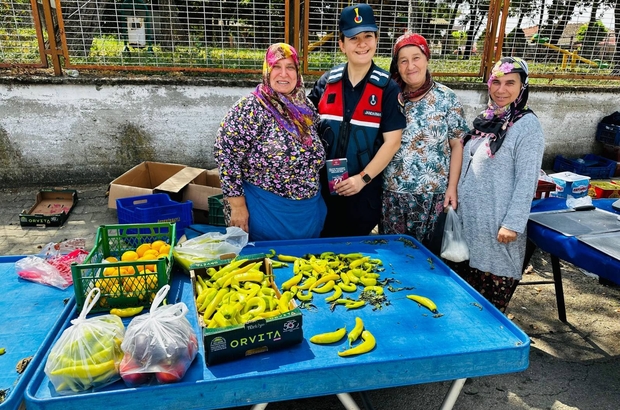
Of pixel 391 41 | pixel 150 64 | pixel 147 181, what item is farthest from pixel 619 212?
pixel 150 64

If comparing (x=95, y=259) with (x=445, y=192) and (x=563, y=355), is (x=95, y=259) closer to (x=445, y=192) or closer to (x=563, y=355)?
(x=445, y=192)

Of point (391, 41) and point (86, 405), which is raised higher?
point (391, 41)

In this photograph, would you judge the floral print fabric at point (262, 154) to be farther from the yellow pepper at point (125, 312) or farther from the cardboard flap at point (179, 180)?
the cardboard flap at point (179, 180)

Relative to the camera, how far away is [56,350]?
Answer: 5.32 ft

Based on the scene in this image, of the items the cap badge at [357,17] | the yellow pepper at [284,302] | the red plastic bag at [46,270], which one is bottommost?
the red plastic bag at [46,270]

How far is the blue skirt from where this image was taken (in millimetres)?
2913

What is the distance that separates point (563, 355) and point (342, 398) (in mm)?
2358

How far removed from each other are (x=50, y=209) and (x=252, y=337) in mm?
4954

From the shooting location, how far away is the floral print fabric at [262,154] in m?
2.73

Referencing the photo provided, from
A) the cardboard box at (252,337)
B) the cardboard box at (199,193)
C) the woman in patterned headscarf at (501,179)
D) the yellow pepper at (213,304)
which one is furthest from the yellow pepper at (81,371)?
the cardboard box at (199,193)

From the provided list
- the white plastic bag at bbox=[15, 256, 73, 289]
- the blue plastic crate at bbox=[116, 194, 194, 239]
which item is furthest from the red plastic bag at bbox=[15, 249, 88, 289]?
the blue plastic crate at bbox=[116, 194, 194, 239]

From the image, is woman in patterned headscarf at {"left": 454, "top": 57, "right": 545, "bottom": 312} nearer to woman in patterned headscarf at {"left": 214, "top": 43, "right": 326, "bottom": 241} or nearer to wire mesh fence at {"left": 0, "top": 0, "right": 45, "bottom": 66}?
woman in patterned headscarf at {"left": 214, "top": 43, "right": 326, "bottom": 241}

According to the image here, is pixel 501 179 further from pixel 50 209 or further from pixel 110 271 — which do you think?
pixel 50 209

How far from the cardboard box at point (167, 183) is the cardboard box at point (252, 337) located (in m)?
3.18
